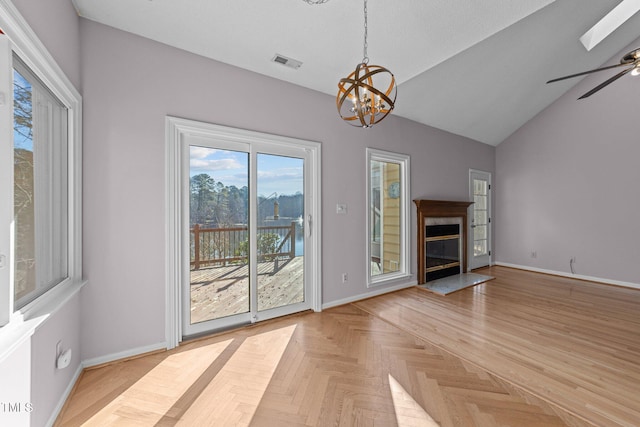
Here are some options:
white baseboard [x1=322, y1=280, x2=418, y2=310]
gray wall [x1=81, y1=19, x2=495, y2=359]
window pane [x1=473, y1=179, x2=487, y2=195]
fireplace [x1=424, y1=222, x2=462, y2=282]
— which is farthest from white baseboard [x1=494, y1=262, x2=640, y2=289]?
gray wall [x1=81, y1=19, x2=495, y2=359]

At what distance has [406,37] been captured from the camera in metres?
2.46

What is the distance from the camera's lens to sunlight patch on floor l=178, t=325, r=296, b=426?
1.63m

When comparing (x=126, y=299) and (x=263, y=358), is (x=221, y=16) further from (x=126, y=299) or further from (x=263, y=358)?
(x=263, y=358)

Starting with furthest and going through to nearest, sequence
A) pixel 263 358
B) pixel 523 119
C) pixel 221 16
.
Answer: pixel 523 119, pixel 263 358, pixel 221 16

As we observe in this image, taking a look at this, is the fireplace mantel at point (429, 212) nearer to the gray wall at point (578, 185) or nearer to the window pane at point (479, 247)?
the window pane at point (479, 247)

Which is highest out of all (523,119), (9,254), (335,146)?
(523,119)

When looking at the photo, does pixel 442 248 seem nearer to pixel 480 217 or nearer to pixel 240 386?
pixel 480 217

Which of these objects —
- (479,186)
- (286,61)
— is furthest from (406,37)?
(479,186)

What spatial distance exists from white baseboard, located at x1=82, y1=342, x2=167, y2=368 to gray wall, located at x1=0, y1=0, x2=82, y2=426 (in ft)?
0.36

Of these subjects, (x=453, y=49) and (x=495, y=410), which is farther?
(x=453, y=49)

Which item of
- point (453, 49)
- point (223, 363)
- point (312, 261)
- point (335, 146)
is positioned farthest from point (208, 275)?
point (453, 49)

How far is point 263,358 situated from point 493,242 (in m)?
5.99

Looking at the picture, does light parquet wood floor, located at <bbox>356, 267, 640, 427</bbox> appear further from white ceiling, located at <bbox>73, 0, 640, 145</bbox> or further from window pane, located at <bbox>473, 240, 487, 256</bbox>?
white ceiling, located at <bbox>73, 0, 640, 145</bbox>

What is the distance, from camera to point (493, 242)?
6094 millimetres
